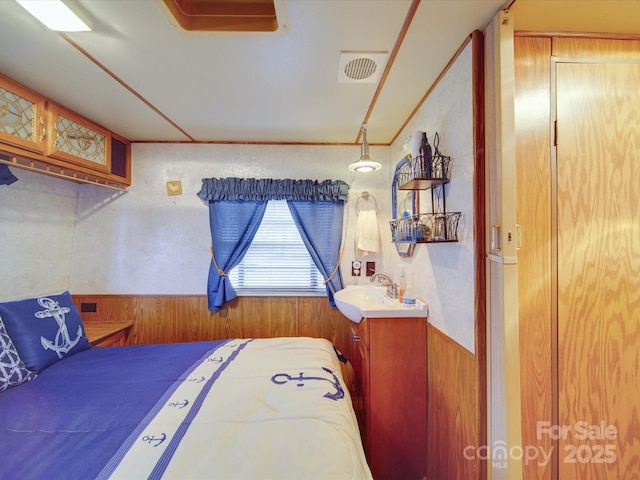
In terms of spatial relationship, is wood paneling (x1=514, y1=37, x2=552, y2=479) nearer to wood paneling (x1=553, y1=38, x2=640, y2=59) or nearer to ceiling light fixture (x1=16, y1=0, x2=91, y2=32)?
wood paneling (x1=553, y1=38, x2=640, y2=59)

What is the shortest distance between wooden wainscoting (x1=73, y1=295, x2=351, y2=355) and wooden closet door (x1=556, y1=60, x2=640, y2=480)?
1.50 m

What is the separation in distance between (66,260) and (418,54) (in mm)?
3193

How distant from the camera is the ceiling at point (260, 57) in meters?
1.00

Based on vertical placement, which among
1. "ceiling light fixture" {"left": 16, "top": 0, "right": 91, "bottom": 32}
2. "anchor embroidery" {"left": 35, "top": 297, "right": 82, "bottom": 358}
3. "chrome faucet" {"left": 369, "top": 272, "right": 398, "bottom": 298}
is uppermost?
"ceiling light fixture" {"left": 16, "top": 0, "right": 91, "bottom": 32}

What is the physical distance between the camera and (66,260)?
2240mm

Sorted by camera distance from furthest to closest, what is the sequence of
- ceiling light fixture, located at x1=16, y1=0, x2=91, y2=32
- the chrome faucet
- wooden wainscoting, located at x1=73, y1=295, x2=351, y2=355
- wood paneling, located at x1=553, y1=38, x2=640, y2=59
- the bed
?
wooden wainscoting, located at x1=73, y1=295, x2=351, y2=355
the chrome faucet
wood paneling, located at x1=553, y1=38, x2=640, y2=59
ceiling light fixture, located at x1=16, y1=0, x2=91, y2=32
the bed

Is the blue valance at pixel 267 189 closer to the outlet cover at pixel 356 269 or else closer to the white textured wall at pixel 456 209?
the outlet cover at pixel 356 269

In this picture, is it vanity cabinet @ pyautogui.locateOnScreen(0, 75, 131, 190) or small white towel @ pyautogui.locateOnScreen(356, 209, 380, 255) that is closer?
vanity cabinet @ pyautogui.locateOnScreen(0, 75, 131, 190)

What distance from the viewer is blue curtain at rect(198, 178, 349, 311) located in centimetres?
225

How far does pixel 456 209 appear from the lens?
1.26 metres

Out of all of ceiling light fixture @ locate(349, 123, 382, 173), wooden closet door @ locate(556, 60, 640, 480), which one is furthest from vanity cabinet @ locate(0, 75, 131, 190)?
wooden closet door @ locate(556, 60, 640, 480)

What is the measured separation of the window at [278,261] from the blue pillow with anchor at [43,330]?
1.14 m

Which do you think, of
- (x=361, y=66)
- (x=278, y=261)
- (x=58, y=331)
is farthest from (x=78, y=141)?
(x=361, y=66)

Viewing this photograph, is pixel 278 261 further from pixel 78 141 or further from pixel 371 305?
pixel 78 141
